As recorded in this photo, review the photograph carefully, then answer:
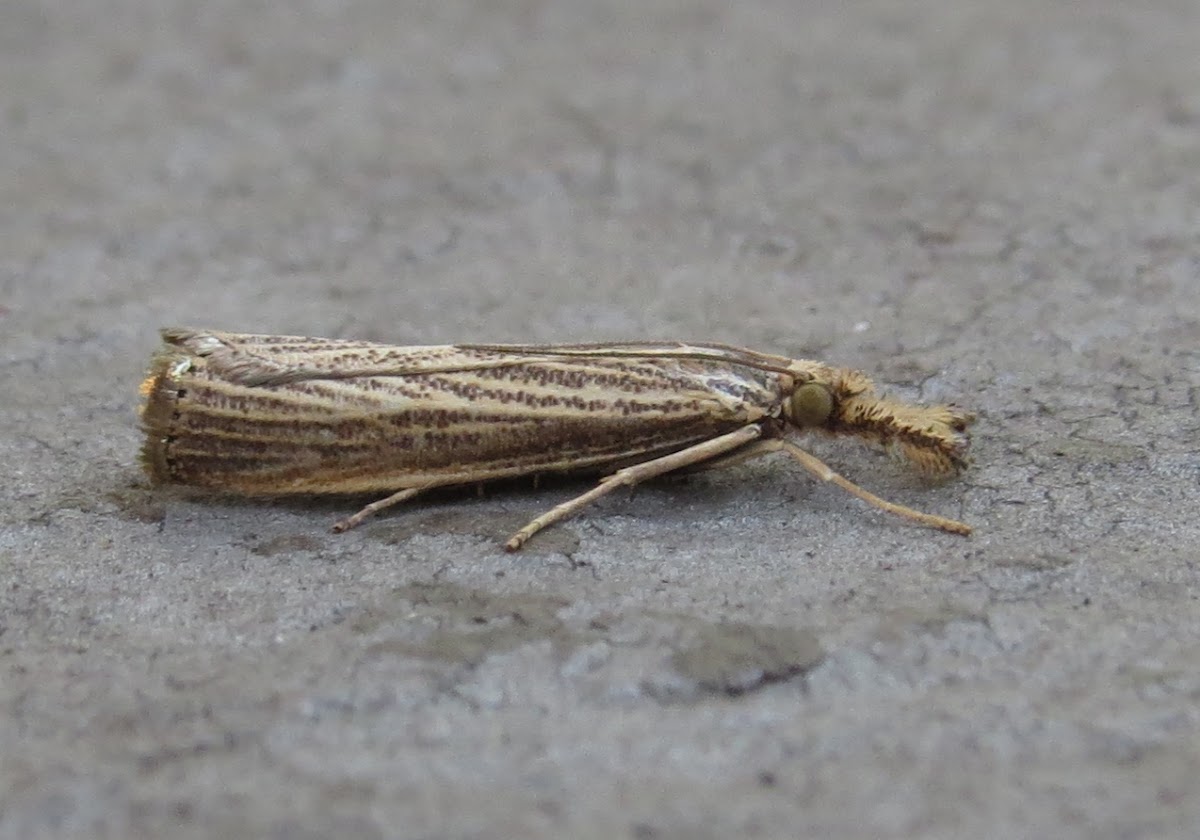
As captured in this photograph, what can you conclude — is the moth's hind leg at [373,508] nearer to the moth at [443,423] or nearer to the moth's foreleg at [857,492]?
the moth at [443,423]

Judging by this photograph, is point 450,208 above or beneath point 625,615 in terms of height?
above

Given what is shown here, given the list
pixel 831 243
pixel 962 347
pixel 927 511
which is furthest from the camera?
pixel 831 243

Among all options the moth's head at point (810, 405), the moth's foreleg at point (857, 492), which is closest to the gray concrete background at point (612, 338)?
the moth's foreleg at point (857, 492)

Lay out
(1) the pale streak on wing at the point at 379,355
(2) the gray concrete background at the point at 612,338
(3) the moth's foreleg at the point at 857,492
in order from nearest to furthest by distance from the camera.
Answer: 1. (2) the gray concrete background at the point at 612,338
2. (3) the moth's foreleg at the point at 857,492
3. (1) the pale streak on wing at the point at 379,355

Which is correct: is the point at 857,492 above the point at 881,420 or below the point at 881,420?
below

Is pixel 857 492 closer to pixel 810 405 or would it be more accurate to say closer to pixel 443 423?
pixel 810 405

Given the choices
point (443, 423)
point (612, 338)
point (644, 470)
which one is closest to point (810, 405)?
point (644, 470)

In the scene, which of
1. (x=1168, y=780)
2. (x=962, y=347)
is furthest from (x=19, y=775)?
(x=962, y=347)

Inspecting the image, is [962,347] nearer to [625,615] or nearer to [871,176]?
[871,176]
